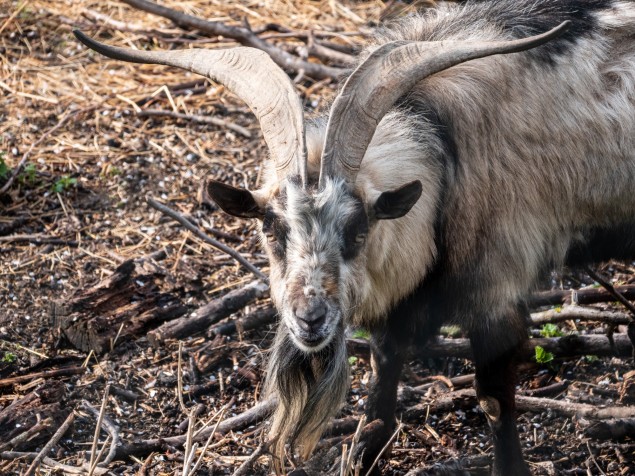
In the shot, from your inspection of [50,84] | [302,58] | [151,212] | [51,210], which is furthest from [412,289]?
[50,84]

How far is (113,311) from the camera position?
18.2ft

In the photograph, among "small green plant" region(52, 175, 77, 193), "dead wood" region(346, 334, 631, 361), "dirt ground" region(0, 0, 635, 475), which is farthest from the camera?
"small green plant" region(52, 175, 77, 193)

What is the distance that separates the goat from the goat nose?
9 centimetres

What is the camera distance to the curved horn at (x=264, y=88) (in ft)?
12.8

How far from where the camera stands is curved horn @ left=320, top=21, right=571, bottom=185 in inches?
152

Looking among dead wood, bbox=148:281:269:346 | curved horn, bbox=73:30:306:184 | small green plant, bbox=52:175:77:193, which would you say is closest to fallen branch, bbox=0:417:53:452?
dead wood, bbox=148:281:269:346

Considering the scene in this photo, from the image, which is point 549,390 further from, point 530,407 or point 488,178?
point 488,178

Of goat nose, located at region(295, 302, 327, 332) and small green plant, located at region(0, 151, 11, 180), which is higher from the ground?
goat nose, located at region(295, 302, 327, 332)

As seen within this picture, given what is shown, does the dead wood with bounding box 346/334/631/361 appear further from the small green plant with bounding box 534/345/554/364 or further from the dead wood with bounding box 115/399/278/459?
the dead wood with bounding box 115/399/278/459

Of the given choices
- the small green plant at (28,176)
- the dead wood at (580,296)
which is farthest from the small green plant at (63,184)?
the dead wood at (580,296)

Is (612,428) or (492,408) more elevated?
(492,408)

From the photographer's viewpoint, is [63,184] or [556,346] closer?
[556,346]

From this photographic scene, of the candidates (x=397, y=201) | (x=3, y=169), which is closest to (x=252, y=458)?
(x=397, y=201)

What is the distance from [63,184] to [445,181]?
11.6 ft
